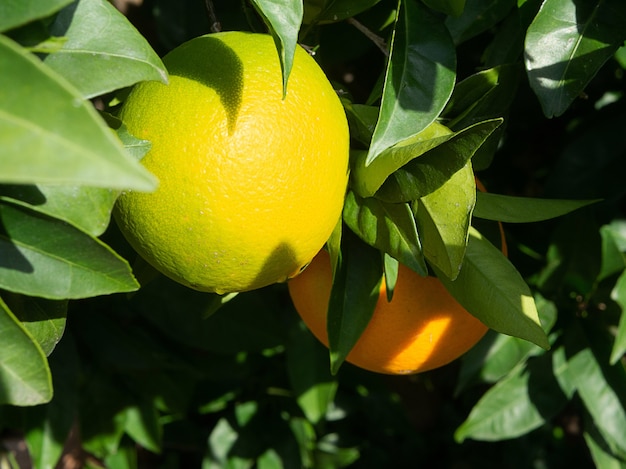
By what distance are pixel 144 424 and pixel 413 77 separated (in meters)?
1.09

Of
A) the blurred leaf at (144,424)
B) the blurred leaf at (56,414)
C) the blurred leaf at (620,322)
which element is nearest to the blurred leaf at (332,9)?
the blurred leaf at (620,322)

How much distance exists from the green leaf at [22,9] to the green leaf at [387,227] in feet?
1.22

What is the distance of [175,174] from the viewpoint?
652mm

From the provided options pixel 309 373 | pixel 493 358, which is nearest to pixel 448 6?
pixel 493 358

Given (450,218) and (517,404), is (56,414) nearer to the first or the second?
(517,404)

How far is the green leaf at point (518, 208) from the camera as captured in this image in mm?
852

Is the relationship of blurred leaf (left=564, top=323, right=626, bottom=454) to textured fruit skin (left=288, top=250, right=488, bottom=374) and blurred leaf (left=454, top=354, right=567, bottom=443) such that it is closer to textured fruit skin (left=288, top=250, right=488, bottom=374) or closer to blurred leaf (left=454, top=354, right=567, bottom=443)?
blurred leaf (left=454, top=354, right=567, bottom=443)

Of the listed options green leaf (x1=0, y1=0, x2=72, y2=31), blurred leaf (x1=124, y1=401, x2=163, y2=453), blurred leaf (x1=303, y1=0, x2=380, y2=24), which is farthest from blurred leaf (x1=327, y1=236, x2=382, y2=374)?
blurred leaf (x1=124, y1=401, x2=163, y2=453)

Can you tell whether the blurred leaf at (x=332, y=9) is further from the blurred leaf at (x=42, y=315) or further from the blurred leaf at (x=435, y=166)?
the blurred leaf at (x=42, y=315)

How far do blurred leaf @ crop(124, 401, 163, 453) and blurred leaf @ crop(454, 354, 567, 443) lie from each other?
634 millimetres

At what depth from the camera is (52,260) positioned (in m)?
0.65

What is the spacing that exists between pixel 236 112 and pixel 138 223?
0.14m

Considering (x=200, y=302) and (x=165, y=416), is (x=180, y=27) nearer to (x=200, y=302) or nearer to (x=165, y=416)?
(x=200, y=302)

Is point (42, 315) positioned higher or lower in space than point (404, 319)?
higher
